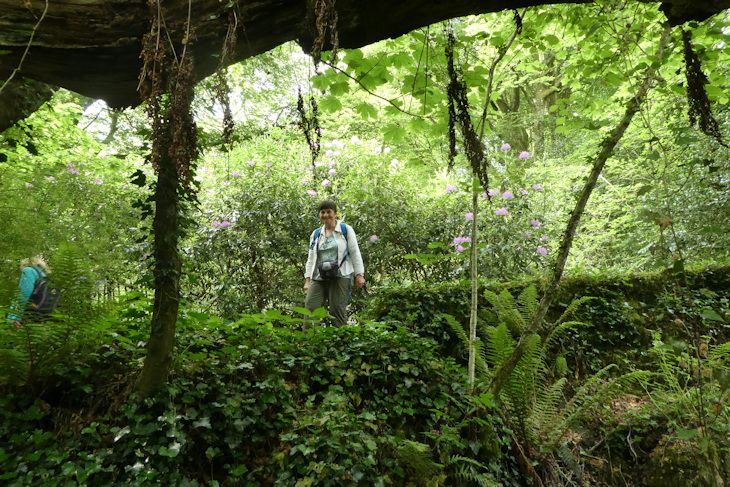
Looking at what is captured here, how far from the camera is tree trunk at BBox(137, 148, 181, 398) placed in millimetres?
2162

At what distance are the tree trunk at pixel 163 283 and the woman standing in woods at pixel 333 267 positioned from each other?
2291mm

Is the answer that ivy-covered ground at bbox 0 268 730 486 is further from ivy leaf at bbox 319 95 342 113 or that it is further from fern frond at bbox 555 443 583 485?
ivy leaf at bbox 319 95 342 113

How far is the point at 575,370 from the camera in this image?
4.39 m

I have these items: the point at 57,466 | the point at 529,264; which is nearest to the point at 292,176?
the point at 529,264

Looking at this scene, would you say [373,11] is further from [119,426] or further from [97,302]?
[119,426]

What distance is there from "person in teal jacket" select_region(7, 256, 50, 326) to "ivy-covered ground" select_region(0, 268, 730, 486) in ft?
0.43

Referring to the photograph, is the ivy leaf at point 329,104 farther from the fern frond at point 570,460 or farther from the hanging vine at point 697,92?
the fern frond at point 570,460

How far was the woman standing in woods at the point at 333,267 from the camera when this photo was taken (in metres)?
4.48

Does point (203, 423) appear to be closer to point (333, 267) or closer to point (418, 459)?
point (418, 459)

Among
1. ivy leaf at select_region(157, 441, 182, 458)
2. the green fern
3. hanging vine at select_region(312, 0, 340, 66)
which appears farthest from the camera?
the green fern

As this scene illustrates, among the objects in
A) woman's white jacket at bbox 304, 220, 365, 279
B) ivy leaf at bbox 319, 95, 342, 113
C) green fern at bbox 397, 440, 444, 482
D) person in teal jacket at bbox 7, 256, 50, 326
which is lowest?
green fern at bbox 397, 440, 444, 482

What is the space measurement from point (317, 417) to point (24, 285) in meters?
2.32

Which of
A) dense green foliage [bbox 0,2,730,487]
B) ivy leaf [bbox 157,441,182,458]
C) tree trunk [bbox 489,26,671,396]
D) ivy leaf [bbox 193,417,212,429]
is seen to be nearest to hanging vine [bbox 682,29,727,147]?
dense green foliage [bbox 0,2,730,487]

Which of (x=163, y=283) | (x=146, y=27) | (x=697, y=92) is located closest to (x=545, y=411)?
(x=697, y=92)
